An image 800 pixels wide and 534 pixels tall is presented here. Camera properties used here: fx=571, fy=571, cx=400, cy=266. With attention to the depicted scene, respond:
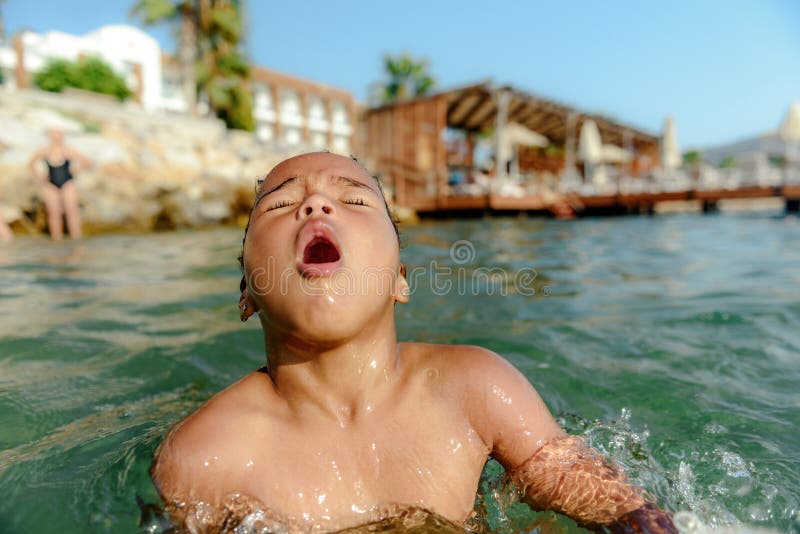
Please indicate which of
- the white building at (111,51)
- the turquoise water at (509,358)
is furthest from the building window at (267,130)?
the turquoise water at (509,358)

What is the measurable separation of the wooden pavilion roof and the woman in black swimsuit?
12770mm

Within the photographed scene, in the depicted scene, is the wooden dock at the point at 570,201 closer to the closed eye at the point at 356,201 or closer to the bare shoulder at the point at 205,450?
the closed eye at the point at 356,201

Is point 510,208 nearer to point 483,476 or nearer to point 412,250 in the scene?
point 412,250

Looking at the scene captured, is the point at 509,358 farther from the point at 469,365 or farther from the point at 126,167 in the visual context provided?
the point at 126,167

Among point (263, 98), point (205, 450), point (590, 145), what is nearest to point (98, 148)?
point (205, 450)

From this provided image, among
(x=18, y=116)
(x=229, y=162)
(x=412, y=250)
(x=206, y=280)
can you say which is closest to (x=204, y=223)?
(x=229, y=162)

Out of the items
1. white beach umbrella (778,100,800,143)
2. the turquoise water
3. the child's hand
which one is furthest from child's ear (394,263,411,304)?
white beach umbrella (778,100,800,143)

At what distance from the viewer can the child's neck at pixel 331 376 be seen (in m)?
1.62

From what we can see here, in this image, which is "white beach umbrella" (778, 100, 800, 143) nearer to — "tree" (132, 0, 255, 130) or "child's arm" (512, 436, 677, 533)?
"tree" (132, 0, 255, 130)

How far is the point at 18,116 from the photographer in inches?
490

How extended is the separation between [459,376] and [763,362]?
2478 mm

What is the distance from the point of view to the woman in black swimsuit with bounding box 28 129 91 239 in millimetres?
9812

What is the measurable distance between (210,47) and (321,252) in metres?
21.6

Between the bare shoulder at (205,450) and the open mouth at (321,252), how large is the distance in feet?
1.50
